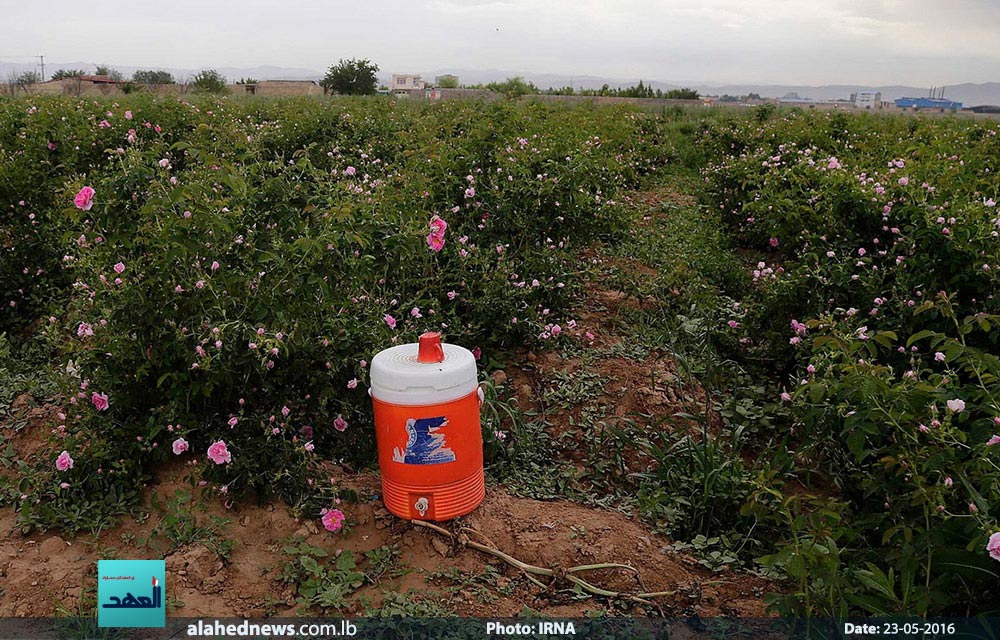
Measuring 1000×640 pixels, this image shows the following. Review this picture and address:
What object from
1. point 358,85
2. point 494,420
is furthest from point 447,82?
point 494,420

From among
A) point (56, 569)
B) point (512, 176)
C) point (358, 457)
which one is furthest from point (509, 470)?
point (512, 176)

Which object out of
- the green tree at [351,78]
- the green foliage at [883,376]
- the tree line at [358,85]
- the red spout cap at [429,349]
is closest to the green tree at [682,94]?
the tree line at [358,85]

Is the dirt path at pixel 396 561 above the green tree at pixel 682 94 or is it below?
below

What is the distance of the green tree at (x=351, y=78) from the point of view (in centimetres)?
3297

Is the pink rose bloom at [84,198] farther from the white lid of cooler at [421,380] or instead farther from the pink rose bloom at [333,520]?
the pink rose bloom at [333,520]

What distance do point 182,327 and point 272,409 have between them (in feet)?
1.41

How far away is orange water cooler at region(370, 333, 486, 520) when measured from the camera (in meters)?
2.32

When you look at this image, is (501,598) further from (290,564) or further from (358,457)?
(358,457)

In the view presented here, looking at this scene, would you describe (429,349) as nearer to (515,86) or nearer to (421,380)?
(421,380)

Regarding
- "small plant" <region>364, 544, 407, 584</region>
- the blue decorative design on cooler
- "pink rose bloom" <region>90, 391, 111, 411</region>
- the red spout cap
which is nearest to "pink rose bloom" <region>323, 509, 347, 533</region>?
"small plant" <region>364, 544, 407, 584</region>

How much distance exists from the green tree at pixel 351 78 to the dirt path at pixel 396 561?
32.3 meters

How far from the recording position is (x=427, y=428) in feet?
7.70

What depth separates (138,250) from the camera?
9.68 feet

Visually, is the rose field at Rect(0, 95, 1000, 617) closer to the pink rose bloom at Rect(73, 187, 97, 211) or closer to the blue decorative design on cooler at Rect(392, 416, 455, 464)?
the pink rose bloom at Rect(73, 187, 97, 211)
